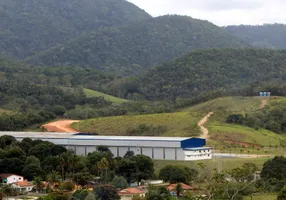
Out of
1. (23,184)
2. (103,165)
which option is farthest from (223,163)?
(23,184)

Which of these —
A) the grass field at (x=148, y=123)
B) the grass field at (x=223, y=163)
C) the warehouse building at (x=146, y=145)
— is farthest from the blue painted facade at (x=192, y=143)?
the grass field at (x=148, y=123)

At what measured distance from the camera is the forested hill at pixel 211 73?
13275 centimetres

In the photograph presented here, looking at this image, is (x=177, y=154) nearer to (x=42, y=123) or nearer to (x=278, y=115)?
(x=278, y=115)

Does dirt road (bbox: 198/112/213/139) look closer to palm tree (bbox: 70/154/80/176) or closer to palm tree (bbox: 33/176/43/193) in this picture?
palm tree (bbox: 70/154/80/176)

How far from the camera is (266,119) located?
8050 cm

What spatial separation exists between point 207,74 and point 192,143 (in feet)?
247

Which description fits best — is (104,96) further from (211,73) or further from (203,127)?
(203,127)

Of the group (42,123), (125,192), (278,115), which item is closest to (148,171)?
(125,192)

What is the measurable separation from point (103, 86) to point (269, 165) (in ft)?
309

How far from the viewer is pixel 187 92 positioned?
130 m

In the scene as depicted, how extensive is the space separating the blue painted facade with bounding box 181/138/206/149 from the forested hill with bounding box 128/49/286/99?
63.8 metres

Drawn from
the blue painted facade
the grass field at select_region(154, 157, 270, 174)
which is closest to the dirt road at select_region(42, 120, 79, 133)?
the blue painted facade

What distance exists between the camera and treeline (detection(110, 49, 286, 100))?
13275cm

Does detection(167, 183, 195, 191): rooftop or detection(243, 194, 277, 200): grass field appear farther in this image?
detection(167, 183, 195, 191): rooftop
